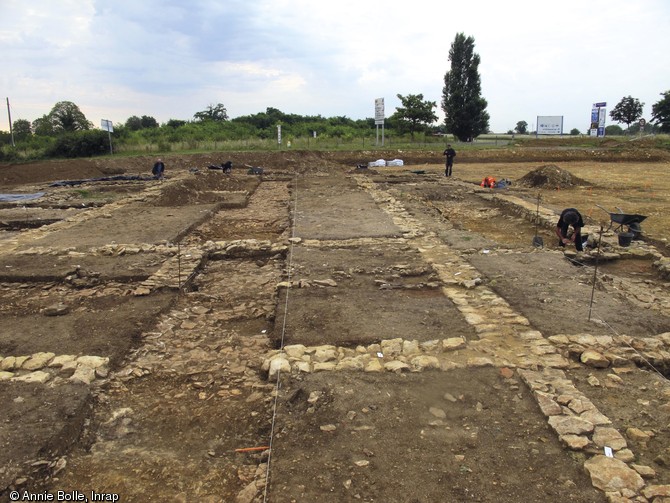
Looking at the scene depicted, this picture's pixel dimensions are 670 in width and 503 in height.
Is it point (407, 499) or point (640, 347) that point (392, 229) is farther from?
point (407, 499)

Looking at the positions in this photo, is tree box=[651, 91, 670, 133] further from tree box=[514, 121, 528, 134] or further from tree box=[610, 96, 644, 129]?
tree box=[514, 121, 528, 134]

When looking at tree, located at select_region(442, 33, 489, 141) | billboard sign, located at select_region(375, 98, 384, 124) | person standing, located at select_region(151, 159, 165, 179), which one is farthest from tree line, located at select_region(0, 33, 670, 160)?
person standing, located at select_region(151, 159, 165, 179)

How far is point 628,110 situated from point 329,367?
217 feet

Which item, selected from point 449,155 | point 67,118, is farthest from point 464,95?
point 67,118

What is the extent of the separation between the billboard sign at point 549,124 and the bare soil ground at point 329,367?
37.6 meters

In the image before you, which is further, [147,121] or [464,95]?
[147,121]

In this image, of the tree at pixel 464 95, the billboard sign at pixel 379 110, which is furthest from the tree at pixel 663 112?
the billboard sign at pixel 379 110

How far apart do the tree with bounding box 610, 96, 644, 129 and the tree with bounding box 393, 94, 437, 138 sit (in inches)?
1300

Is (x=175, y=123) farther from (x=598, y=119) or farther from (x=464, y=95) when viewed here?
(x=598, y=119)

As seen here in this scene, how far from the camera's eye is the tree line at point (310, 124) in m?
35.0

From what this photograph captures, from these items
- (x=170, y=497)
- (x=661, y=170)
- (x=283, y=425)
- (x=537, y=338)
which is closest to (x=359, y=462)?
(x=283, y=425)

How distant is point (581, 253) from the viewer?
759 cm

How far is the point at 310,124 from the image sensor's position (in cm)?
4650

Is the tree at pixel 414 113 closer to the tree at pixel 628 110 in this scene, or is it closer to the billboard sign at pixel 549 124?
the billboard sign at pixel 549 124
